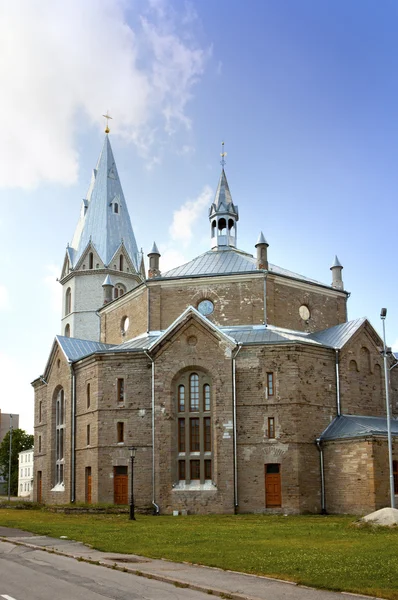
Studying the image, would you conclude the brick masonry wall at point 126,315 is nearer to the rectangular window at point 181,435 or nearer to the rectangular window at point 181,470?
the rectangular window at point 181,435

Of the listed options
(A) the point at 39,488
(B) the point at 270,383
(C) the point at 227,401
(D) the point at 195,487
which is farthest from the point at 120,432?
(A) the point at 39,488

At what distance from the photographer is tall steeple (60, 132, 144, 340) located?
6856 centimetres

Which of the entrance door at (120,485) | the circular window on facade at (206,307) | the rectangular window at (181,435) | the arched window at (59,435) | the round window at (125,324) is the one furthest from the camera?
the round window at (125,324)

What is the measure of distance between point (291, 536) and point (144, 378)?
20.8 metres

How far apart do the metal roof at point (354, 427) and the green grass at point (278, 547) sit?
927cm

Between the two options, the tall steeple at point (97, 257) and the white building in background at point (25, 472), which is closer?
the tall steeple at point (97, 257)

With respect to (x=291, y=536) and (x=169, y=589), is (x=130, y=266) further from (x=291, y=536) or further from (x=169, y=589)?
(x=169, y=589)

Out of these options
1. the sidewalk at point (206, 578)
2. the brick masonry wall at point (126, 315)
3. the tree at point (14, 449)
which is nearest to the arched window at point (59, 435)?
the brick masonry wall at point (126, 315)

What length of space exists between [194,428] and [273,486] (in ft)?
19.2

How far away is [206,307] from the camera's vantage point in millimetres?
47594

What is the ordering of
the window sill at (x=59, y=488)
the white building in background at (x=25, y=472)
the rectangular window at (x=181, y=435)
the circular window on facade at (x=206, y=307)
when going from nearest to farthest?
the rectangular window at (x=181, y=435) → the circular window on facade at (x=206, y=307) → the window sill at (x=59, y=488) → the white building in background at (x=25, y=472)

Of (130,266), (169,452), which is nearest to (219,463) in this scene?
(169,452)

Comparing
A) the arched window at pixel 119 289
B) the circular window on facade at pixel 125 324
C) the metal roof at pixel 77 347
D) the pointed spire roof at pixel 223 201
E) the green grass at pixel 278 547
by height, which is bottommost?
the green grass at pixel 278 547

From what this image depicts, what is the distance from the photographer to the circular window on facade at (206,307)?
47.4m
